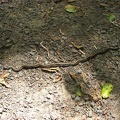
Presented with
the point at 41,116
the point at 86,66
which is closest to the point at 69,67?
the point at 86,66

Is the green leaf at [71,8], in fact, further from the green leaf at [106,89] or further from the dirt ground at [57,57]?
the green leaf at [106,89]

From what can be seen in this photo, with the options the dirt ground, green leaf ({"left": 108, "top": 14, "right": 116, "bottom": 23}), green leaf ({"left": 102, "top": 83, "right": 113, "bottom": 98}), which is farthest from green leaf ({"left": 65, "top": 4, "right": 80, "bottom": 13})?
green leaf ({"left": 102, "top": 83, "right": 113, "bottom": 98})

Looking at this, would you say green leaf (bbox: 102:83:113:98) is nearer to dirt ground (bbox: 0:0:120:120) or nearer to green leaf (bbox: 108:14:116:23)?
dirt ground (bbox: 0:0:120:120)

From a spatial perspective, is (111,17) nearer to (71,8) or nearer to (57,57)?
(71,8)

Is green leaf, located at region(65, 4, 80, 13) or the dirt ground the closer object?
the dirt ground

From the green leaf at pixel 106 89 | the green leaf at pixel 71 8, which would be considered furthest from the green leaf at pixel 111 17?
the green leaf at pixel 106 89
